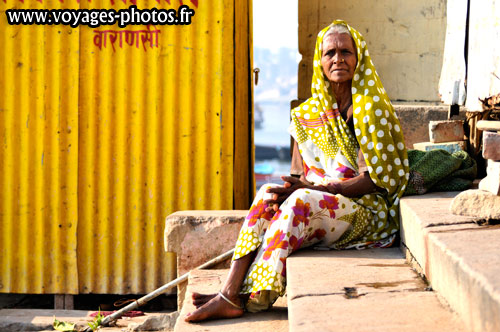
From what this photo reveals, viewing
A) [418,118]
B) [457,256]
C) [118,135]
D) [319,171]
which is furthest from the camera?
[118,135]

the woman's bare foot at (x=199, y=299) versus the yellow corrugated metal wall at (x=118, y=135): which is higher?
the yellow corrugated metal wall at (x=118, y=135)

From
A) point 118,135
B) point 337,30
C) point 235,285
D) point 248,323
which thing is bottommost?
point 248,323

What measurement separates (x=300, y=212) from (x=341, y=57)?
0.90 metres

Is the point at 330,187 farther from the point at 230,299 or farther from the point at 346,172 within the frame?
the point at 230,299

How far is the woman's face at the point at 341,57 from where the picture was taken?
381 centimetres

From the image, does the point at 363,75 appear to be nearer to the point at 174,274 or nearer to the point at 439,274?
the point at 439,274

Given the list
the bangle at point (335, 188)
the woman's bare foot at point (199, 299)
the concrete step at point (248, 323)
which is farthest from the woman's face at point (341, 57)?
the woman's bare foot at point (199, 299)

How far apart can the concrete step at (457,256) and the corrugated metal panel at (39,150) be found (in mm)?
2672

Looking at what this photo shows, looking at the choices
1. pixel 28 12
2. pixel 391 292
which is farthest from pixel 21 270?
pixel 391 292

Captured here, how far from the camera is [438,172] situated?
380 cm

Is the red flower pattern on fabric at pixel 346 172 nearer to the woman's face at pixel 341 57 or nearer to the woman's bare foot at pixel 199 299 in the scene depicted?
the woman's face at pixel 341 57

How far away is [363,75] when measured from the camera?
12.6ft

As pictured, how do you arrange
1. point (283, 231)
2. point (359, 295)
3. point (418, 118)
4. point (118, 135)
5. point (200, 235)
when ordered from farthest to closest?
point (118, 135) → point (418, 118) → point (200, 235) → point (283, 231) → point (359, 295)

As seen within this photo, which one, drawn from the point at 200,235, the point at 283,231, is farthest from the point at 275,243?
the point at 200,235
